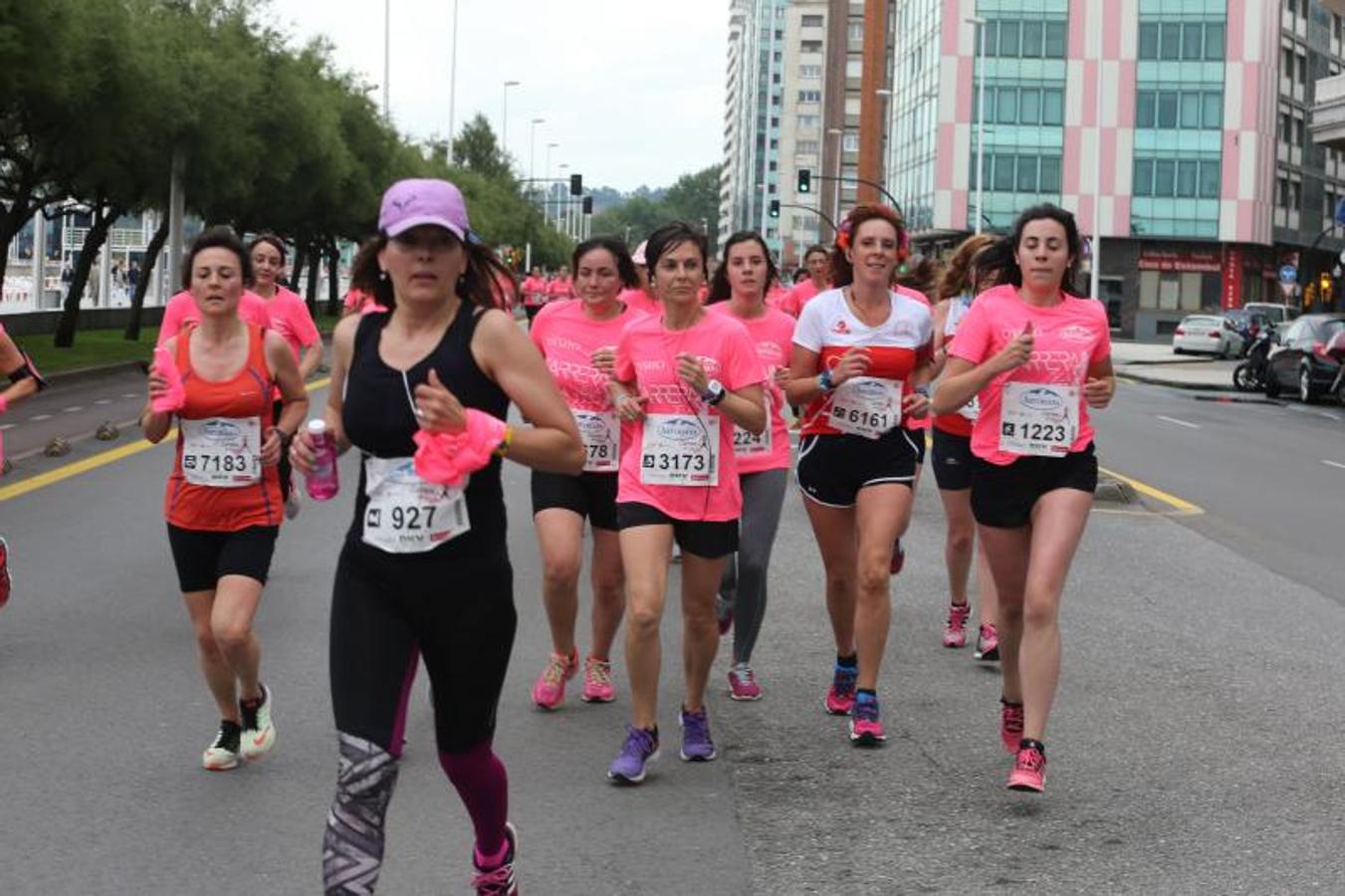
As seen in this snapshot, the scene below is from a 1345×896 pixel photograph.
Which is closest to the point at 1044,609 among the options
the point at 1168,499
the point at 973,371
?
the point at 973,371

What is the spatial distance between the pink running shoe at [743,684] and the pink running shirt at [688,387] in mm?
1382

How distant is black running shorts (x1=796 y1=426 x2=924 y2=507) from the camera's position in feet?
24.5

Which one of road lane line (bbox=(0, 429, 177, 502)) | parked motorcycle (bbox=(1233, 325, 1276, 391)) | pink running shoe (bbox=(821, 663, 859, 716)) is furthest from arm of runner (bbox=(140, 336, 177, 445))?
parked motorcycle (bbox=(1233, 325, 1276, 391))

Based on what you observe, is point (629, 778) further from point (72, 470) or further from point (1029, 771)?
point (72, 470)

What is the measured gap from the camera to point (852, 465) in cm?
749

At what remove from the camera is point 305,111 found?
166 ft

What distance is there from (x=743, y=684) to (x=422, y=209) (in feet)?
13.1

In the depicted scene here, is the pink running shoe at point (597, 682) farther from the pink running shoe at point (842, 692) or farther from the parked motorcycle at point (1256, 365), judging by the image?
the parked motorcycle at point (1256, 365)

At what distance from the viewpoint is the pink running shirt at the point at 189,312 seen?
9.18 meters

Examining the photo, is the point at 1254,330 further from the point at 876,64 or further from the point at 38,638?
the point at 876,64

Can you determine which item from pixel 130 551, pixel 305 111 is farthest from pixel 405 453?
pixel 305 111

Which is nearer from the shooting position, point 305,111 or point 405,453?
point 405,453

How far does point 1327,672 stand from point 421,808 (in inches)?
182

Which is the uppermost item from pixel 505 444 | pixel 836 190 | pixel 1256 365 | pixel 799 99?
pixel 799 99
